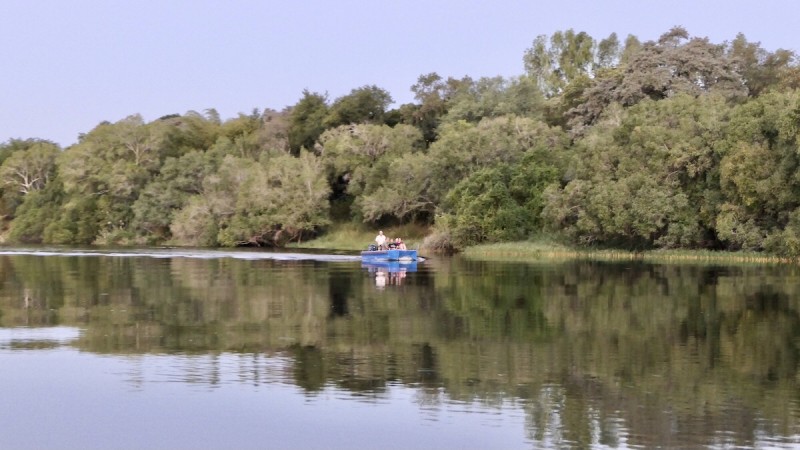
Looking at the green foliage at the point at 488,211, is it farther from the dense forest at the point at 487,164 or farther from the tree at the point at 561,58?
the tree at the point at 561,58

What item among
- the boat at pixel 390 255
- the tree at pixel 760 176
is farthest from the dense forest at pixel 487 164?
the boat at pixel 390 255

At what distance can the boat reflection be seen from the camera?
1740 inches

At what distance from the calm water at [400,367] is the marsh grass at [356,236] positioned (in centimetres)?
4491

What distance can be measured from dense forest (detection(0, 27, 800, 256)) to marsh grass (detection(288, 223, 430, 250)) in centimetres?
107

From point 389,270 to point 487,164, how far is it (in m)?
26.4

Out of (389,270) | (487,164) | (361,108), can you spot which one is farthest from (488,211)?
(361,108)

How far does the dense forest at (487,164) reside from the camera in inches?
2458

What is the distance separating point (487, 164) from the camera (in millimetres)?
77812

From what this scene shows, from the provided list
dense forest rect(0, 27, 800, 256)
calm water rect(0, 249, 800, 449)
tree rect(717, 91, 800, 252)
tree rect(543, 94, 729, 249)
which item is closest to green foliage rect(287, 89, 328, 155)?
dense forest rect(0, 27, 800, 256)

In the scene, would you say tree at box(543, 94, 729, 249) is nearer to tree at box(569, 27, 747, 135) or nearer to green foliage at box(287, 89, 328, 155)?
tree at box(569, 27, 747, 135)

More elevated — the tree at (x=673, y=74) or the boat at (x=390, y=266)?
the tree at (x=673, y=74)

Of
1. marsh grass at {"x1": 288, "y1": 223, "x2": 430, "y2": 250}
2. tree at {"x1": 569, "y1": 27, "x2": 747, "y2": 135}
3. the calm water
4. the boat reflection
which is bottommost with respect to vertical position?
the calm water

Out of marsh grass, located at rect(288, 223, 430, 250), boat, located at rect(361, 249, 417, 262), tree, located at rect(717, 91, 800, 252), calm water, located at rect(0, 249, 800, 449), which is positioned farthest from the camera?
marsh grass, located at rect(288, 223, 430, 250)

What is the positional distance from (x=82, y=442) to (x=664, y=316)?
1939 cm
